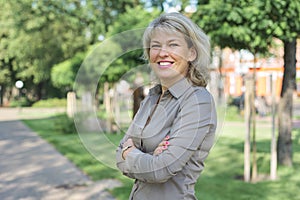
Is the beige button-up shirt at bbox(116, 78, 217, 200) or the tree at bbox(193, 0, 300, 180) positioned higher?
the tree at bbox(193, 0, 300, 180)

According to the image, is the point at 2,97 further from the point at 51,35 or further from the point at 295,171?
the point at 295,171

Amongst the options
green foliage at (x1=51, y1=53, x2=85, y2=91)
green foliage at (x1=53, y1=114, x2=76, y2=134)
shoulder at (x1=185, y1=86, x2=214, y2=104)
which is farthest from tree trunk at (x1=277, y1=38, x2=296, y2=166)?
green foliage at (x1=51, y1=53, x2=85, y2=91)

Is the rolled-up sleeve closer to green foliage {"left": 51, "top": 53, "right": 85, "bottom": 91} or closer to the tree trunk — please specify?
the tree trunk

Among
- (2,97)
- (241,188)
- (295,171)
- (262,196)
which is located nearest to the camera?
(262,196)

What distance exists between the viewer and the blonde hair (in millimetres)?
1749

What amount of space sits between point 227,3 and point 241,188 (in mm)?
2663

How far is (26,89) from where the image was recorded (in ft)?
156

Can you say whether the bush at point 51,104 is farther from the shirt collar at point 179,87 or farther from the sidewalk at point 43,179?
the shirt collar at point 179,87

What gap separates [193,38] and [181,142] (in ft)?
1.45

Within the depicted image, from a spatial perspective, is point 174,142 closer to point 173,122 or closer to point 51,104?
point 173,122

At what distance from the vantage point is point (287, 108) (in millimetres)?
8203

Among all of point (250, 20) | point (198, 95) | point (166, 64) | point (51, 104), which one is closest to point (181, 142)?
point (198, 95)

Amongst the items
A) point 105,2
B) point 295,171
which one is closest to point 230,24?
point 295,171

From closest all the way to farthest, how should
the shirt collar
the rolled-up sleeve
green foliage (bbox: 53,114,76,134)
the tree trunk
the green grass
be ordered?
the rolled-up sleeve < the shirt collar < the green grass < the tree trunk < green foliage (bbox: 53,114,76,134)
